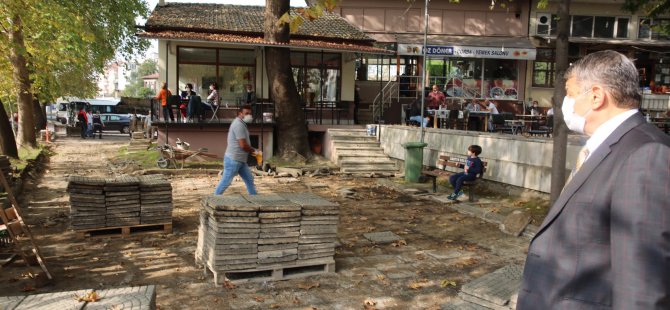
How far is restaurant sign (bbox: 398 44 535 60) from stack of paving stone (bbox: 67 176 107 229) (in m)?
17.1

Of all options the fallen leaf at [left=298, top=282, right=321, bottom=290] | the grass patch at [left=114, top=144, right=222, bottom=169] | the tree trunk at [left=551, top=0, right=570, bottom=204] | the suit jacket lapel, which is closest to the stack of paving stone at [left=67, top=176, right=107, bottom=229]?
the fallen leaf at [left=298, top=282, right=321, bottom=290]

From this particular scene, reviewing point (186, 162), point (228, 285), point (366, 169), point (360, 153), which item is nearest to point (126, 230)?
point (228, 285)

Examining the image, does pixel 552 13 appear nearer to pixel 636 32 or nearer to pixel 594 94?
pixel 636 32

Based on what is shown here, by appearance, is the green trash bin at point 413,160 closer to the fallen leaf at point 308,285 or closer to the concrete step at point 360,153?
the concrete step at point 360,153

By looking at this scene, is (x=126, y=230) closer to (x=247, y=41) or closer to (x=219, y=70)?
(x=247, y=41)

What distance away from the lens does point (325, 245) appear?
607 cm

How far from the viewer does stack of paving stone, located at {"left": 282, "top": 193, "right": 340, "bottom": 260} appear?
5.89 meters

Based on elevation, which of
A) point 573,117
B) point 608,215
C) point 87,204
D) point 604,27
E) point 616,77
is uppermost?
point 604,27

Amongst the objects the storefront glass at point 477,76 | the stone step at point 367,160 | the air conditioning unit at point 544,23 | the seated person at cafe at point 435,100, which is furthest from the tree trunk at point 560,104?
the air conditioning unit at point 544,23

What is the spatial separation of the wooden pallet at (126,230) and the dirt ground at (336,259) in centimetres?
12

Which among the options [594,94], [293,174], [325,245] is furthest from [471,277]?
[293,174]

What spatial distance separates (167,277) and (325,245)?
1891 mm

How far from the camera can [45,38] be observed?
14.8 m

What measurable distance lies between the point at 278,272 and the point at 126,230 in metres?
3.21
